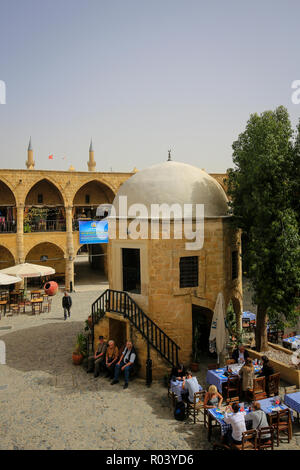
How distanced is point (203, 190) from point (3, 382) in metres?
8.78

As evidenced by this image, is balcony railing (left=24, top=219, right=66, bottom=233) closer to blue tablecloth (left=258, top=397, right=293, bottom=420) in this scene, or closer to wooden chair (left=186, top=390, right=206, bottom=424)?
wooden chair (left=186, top=390, right=206, bottom=424)

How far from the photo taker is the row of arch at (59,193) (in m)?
24.9

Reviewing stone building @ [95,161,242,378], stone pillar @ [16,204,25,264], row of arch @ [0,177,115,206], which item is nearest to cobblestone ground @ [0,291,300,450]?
stone building @ [95,161,242,378]

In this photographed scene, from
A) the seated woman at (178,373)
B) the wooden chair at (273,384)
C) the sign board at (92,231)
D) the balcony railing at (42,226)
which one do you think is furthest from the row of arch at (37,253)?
the wooden chair at (273,384)

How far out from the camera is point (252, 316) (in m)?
15.1

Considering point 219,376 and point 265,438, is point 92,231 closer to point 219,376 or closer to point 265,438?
point 219,376

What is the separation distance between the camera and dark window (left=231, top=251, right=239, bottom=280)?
41.6 feet

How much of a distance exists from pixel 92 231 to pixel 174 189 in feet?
45.8

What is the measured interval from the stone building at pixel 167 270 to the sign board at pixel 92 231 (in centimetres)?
1254

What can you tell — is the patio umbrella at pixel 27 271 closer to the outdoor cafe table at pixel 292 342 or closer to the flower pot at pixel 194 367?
the flower pot at pixel 194 367

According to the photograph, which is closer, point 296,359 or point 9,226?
point 296,359

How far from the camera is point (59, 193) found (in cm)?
2739

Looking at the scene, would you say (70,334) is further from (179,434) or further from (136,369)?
(179,434)

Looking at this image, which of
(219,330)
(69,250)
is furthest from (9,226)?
(219,330)
